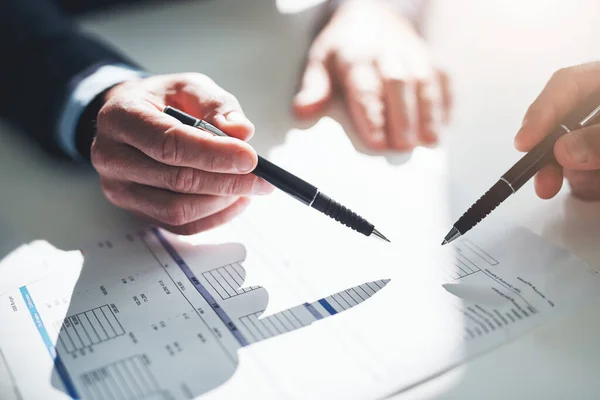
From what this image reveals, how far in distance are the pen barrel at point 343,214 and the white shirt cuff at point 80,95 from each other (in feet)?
1.03

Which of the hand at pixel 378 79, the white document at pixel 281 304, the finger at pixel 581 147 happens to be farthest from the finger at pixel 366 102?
the finger at pixel 581 147

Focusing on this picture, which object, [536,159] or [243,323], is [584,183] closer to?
[536,159]

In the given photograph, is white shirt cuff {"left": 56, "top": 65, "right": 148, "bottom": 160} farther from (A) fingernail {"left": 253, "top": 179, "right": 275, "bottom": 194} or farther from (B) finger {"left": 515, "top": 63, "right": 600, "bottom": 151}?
(B) finger {"left": 515, "top": 63, "right": 600, "bottom": 151}

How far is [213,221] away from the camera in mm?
638

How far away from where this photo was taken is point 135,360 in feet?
1.57

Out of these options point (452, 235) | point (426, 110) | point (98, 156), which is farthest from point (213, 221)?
point (426, 110)

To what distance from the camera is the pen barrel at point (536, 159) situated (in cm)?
60

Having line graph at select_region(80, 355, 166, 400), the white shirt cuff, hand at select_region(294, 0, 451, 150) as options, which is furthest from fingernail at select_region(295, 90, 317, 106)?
line graph at select_region(80, 355, 166, 400)

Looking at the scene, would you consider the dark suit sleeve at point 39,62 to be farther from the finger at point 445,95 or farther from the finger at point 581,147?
the finger at point 581,147

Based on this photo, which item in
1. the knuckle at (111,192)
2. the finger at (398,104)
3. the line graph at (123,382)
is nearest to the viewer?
the line graph at (123,382)

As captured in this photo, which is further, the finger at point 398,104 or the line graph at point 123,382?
the finger at point 398,104

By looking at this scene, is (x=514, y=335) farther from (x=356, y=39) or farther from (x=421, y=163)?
(x=356, y=39)

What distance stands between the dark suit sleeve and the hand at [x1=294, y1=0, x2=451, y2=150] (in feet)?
0.95

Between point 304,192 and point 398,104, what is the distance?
0.98 feet
